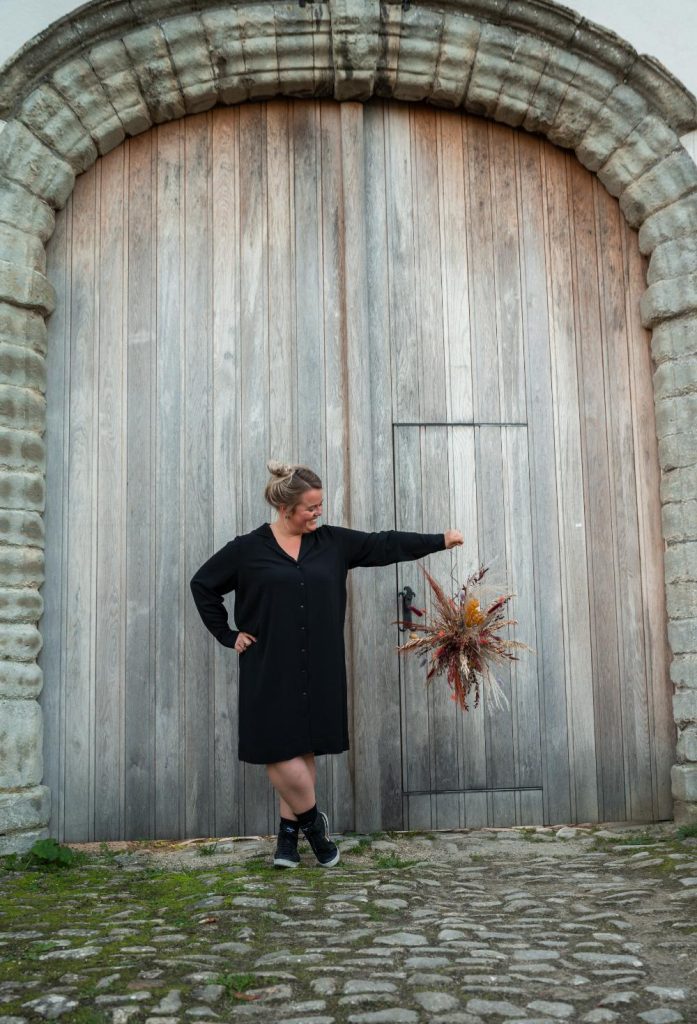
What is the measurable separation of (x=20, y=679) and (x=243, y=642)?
1.10m

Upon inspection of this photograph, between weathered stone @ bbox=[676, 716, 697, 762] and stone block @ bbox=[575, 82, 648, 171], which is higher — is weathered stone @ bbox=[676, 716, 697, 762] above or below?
below

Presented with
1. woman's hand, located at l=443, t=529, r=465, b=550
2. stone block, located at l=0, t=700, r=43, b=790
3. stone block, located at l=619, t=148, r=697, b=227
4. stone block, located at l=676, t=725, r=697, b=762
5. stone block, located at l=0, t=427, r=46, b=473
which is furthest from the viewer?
stone block, located at l=619, t=148, r=697, b=227

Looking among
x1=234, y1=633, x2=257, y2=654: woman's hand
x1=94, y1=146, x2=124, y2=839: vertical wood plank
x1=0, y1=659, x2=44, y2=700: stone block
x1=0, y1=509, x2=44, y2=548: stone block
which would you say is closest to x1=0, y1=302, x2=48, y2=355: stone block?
x1=94, y1=146, x2=124, y2=839: vertical wood plank

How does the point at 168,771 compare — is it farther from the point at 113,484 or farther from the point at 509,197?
the point at 509,197

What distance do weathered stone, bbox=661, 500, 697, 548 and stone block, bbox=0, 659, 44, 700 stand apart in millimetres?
2941

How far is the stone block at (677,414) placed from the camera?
16.2 ft

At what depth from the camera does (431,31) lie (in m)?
5.09

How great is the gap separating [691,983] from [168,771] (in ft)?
8.83

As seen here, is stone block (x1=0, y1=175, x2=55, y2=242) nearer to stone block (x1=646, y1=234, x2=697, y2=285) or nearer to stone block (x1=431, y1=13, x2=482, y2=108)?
stone block (x1=431, y1=13, x2=482, y2=108)

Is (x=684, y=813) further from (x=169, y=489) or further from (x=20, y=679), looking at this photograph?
(x=20, y=679)

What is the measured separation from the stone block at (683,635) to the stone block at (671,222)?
1817mm

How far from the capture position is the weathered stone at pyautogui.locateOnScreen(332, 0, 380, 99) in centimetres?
503

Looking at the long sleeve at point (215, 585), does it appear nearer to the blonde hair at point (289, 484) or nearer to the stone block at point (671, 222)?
the blonde hair at point (289, 484)

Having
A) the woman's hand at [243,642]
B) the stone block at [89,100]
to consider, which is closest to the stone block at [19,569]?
the woman's hand at [243,642]
